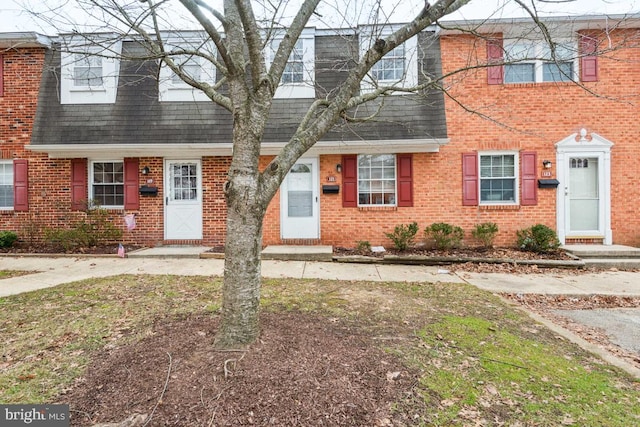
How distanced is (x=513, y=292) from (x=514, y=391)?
144 inches

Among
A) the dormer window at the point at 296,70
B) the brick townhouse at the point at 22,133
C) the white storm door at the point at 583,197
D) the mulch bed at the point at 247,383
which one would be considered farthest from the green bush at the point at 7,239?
the white storm door at the point at 583,197

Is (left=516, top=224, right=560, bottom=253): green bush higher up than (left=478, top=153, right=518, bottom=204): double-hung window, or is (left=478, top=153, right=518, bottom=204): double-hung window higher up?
(left=478, top=153, right=518, bottom=204): double-hung window

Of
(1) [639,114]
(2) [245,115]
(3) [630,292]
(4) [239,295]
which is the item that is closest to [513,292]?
(3) [630,292]

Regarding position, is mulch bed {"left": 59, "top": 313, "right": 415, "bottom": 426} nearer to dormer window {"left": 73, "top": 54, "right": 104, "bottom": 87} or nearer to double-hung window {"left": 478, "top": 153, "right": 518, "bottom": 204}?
double-hung window {"left": 478, "top": 153, "right": 518, "bottom": 204}

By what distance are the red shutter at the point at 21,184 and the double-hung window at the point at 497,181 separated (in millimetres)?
12574

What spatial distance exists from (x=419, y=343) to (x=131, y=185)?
9.05 metres

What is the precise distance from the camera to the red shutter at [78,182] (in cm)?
955

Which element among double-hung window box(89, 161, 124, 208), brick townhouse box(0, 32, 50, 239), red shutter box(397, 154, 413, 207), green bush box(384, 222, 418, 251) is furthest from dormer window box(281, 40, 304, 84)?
brick townhouse box(0, 32, 50, 239)

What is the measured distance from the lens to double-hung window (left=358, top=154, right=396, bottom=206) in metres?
9.46

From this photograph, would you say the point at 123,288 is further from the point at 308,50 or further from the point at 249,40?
the point at 308,50

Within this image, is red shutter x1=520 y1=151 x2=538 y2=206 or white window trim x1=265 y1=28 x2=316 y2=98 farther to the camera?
white window trim x1=265 y1=28 x2=316 y2=98

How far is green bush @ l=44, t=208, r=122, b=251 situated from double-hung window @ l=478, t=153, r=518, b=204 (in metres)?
10.1

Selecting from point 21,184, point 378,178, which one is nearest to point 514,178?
point 378,178

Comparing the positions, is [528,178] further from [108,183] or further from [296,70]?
[108,183]
